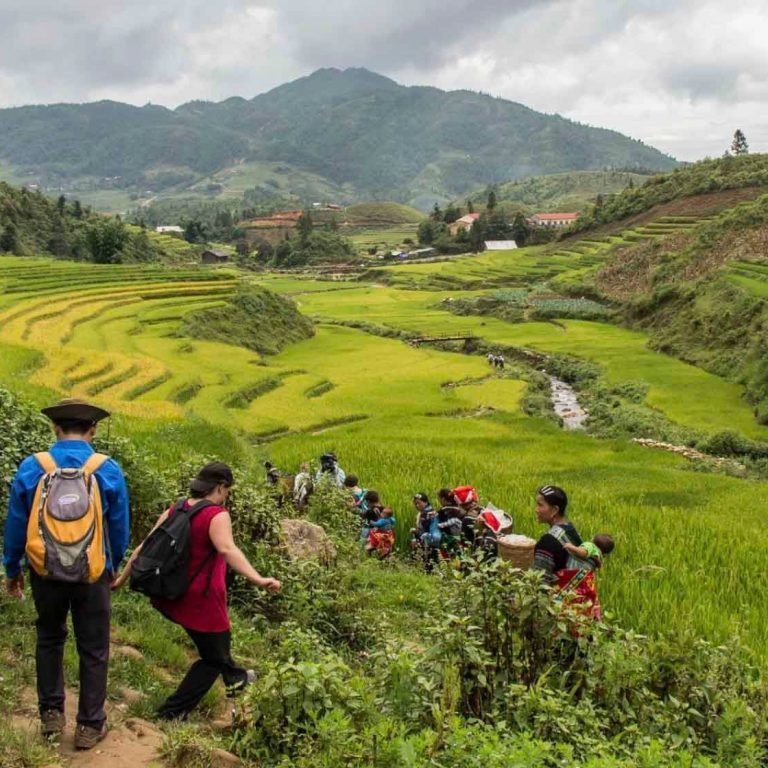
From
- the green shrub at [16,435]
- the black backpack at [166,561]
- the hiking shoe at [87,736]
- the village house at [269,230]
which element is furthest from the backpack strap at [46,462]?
the village house at [269,230]

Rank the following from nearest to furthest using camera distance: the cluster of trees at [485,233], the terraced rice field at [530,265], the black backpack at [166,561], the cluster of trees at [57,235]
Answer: the black backpack at [166,561] < the cluster of trees at [57,235] < the terraced rice field at [530,265] < the cluster of trees at [485,233]

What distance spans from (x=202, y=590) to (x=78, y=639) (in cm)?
77

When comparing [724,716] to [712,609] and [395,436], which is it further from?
[395,436]

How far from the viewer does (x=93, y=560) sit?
419 cm

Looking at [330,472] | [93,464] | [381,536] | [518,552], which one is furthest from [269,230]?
[93,464]

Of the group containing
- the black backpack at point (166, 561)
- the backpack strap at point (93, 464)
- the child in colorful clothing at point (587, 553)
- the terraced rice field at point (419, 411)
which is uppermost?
the backpack strap at point (93, 464)

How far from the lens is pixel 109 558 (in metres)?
4.41

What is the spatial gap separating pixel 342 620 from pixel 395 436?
14.0m

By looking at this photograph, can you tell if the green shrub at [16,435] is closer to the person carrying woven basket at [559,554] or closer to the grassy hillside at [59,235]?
the person carrying woven basket at [559,554]

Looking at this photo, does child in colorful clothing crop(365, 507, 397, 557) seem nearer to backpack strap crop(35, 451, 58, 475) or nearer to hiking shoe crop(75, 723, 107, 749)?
hiking shoe crop(75, 723, 107, 749)

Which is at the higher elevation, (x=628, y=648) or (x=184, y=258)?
(x=184, y=258)

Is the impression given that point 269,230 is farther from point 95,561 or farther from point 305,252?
point 95,561

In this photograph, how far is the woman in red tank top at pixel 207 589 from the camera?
178 inches

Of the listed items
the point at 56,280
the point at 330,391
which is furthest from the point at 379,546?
the point at 56,280
